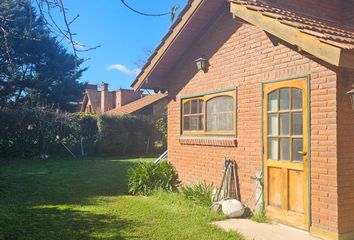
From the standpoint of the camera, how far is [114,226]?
6.67 m

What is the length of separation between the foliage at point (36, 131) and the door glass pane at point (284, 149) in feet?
51.0

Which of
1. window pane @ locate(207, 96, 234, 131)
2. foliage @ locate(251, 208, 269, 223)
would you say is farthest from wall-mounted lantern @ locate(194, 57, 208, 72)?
foliage @ locate(251, 208, 269, 223)

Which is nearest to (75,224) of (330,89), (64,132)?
(330,89)

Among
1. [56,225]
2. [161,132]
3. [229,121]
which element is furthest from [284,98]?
[161,132]

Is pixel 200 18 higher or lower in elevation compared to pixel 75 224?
higher

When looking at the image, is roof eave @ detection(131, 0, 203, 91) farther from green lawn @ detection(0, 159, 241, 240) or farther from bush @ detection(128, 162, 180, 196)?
green lawn @ detection(0, 159, 241, 240)

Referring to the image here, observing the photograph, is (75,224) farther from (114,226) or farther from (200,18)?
(200,18)

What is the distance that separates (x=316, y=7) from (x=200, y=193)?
503 centimetres

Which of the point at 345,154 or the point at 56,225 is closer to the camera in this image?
the point at 345,154

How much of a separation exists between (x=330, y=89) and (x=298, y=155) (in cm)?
135

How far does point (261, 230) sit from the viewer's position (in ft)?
21.0

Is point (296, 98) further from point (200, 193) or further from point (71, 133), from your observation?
point (71, 133)

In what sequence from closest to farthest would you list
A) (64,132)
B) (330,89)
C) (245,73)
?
(330,89) < (245,73) < (64,132)

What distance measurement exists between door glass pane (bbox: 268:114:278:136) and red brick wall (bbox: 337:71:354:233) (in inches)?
53.9
